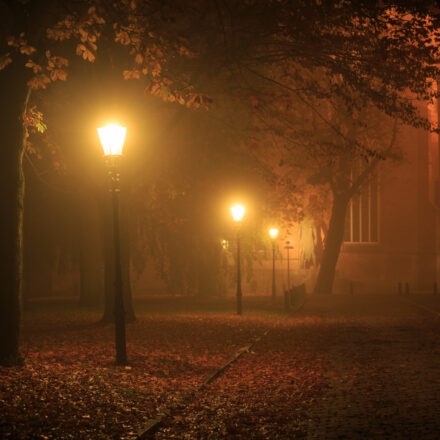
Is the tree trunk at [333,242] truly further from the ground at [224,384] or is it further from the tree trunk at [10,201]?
the tree trunk at [10,201]

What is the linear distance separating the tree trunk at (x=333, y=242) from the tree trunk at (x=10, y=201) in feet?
115

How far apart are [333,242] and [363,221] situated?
18524 millimetres

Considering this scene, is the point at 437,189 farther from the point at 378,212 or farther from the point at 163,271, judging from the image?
the point at 163,271

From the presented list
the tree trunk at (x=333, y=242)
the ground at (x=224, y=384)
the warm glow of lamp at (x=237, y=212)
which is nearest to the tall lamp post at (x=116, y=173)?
the ground at (x=224, y=384)

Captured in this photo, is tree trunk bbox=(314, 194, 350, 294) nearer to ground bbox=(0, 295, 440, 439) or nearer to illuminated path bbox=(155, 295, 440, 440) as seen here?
ground bbox=(0, 295, 440, 439)

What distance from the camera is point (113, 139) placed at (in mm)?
13375

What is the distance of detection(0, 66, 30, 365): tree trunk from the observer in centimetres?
1232

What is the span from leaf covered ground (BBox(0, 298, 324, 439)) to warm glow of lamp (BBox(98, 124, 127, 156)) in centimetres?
355

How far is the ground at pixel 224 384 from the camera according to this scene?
8.52 metres

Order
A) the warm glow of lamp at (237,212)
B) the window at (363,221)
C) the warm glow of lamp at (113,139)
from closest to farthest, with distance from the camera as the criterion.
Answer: the warm glow of lamp at (113,139), the warm glow of lamp at (237,212), the window at (363,221)

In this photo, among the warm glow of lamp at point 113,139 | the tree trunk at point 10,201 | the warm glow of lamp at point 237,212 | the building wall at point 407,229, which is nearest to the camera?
the tree trunk at point 10,201

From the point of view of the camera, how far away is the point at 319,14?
1631 cm

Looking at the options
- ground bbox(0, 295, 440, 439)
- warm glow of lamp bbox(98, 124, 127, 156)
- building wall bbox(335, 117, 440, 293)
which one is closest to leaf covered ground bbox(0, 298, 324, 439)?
ground bbox(0, 295, 440, 439)

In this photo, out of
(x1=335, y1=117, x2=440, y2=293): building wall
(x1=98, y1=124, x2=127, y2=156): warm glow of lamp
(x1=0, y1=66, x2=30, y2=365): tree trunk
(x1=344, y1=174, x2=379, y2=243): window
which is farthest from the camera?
(x1=344, y1=174, x2=379, y2=243): window
